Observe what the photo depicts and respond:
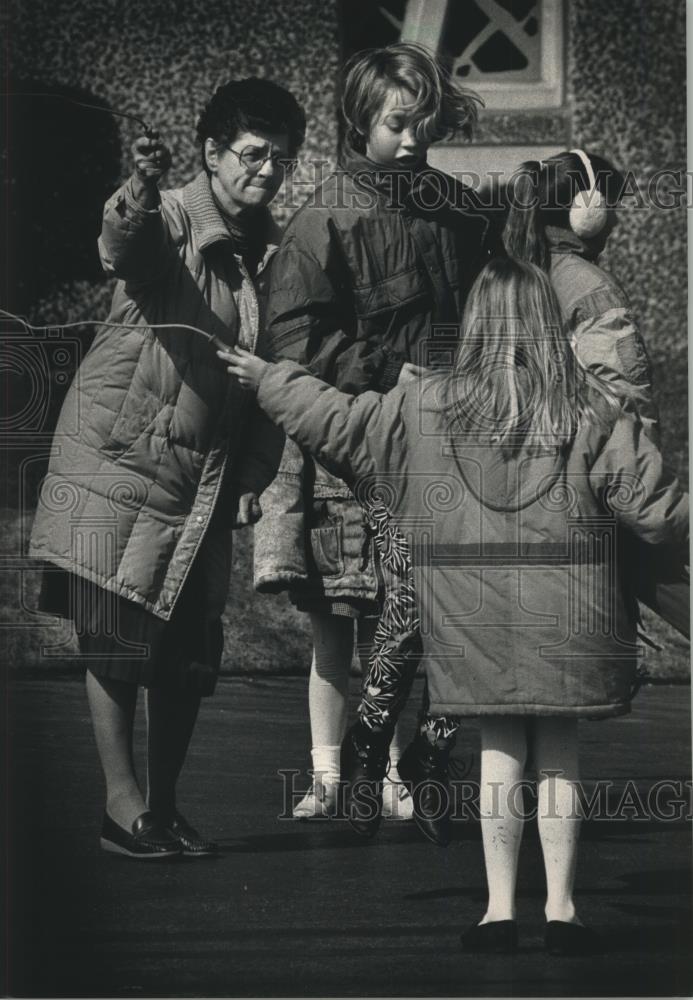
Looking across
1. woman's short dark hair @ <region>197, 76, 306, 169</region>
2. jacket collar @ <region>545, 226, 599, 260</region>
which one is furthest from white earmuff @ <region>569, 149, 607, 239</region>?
woman's short dark hair @ <region>197, 76, 306, 169</region>

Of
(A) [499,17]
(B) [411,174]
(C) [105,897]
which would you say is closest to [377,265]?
(B) [411,174]

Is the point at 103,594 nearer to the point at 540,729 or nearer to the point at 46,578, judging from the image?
the point at 46,578

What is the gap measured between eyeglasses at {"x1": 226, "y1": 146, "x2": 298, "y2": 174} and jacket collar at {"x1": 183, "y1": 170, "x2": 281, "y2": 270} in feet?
0.31

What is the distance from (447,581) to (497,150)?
4.12 ft

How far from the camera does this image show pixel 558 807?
12.1 feet

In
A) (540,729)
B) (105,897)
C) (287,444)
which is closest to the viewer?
(540,729)

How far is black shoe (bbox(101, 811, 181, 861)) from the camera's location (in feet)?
13.8

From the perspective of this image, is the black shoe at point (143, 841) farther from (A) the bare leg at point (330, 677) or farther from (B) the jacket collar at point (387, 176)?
(B) the jacket collar at point (387, 176)

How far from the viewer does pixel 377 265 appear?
4.30 metres

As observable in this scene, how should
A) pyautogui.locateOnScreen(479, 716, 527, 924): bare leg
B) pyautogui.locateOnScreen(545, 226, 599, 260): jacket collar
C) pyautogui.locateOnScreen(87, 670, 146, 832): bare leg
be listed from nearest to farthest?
1. pyautogui.locateOnScreen(479, 716, 527, 924): bare leg
2. pyautogui.locateOnScreen(87, 670, 146, 832): bare leg
3. pyautogui.locateOnScreen(545, 226, 599, 260): jacket collar

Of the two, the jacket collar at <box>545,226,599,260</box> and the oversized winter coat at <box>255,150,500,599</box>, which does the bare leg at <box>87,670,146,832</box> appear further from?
the jacket collar at <box>545,226,599,260</box>

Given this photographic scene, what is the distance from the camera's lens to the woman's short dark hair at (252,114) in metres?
4.35

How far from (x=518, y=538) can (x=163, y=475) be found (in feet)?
3.01

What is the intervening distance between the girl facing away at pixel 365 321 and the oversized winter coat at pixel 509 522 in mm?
349
